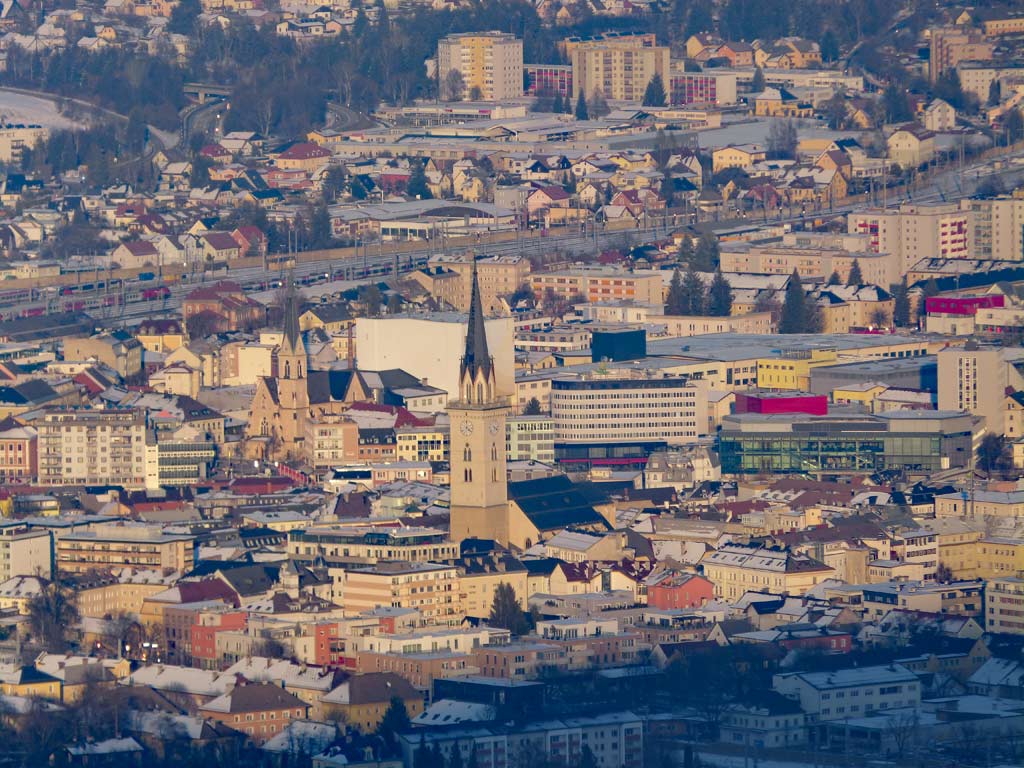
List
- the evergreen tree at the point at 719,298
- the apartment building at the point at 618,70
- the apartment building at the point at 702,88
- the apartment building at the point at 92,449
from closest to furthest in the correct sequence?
the apartment building at the point at 92,449 < the evergreen tree at the point at 719,298 < the apartment building at the point at 702,88 < the apartment building at the point at 618,70

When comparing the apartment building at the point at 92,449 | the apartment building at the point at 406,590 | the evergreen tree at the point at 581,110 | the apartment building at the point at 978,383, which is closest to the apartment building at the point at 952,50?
the evergreen tree at the point at 581,110

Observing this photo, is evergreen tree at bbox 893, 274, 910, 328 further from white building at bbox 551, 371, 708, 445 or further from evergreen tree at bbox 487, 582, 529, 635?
evergreen tree at bbox 487, 582, 529, 635

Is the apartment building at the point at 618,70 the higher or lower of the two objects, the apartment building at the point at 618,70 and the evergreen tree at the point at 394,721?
the higher

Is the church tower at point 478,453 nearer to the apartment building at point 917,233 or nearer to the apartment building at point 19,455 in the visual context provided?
the apartment building at point 19,455

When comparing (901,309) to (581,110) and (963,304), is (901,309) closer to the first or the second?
(963,304)

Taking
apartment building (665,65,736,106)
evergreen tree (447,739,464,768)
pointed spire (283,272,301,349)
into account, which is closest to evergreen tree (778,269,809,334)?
pointed spire (283,272,301,349)

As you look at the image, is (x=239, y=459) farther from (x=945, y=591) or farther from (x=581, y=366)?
(x=945, y=591)

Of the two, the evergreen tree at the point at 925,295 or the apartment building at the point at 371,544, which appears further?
the evergreen tree at the point at 925,295

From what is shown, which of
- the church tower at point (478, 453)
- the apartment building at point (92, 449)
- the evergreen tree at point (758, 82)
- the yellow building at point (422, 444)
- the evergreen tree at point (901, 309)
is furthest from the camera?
the evergreen tree at point (758, 82)
